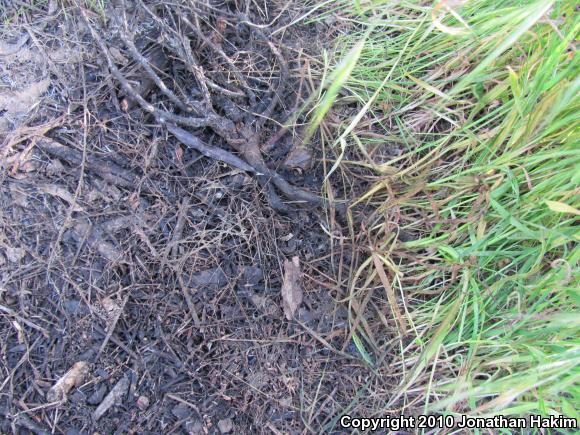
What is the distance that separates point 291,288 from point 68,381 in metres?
0.65

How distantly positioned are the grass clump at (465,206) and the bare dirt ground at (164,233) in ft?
0.43

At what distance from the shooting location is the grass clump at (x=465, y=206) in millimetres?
1140

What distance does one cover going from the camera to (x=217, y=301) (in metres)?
1.25

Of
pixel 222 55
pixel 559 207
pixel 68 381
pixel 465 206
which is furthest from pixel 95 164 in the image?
pixel 559 207

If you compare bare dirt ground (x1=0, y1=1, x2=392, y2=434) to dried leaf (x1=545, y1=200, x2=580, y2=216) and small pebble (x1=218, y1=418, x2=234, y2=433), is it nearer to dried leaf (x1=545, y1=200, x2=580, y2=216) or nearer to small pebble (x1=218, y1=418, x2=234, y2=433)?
small pebble (x1=218, y1=418, x2=234, y2=433)

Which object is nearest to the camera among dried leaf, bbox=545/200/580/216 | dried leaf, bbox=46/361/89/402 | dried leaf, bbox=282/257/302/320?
dried leaf, bbox=545/200/580/216

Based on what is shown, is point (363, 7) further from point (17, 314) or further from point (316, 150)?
point (17, 314)

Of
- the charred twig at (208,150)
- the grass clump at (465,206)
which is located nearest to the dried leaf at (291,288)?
the grass clump at (465,206)

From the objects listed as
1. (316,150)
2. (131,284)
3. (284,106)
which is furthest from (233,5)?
(131,284)

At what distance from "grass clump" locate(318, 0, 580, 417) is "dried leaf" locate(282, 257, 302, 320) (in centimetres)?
16

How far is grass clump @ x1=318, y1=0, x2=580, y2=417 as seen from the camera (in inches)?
44.9

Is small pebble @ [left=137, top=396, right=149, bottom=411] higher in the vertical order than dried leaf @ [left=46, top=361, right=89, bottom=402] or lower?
lower

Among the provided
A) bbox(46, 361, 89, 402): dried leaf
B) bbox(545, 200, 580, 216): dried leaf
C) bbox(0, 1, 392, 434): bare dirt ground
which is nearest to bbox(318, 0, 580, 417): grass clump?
bbox(545, 200, 580, 216): dried leaf

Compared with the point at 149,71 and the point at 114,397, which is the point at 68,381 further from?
the point at 149,71
